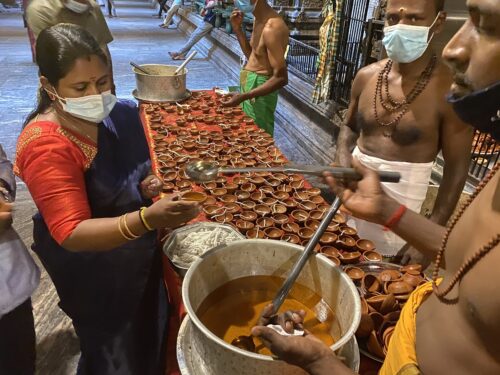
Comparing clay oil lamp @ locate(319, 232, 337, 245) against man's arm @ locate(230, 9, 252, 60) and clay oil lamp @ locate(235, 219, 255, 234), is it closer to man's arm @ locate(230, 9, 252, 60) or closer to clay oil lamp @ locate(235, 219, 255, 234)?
clay oil lamp @ locate(235, 219, 255, 234)

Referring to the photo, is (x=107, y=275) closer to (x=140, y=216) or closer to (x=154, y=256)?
(x=154, y=256)

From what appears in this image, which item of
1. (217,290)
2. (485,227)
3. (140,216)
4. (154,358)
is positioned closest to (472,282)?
(485,227)

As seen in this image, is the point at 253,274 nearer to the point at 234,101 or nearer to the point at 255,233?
the point at 255,233

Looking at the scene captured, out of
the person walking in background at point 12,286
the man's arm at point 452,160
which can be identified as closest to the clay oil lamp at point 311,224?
the man's arm at point 452,160

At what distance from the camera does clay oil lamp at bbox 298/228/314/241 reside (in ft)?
5.76

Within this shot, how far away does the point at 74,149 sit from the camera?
4.36 ft

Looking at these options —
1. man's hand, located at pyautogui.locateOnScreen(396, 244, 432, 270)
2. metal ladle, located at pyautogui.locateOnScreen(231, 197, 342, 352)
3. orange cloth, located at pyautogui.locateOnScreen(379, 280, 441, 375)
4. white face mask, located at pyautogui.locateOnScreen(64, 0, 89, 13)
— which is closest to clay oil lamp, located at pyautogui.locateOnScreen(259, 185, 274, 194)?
man's hand, located at pyautogui.locateOnScreen(396, 244, 432, 270)

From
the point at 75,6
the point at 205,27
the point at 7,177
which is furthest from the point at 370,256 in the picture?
the point at 205,27

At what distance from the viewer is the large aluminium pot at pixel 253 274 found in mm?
850

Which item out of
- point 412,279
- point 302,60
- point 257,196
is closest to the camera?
point 412,279

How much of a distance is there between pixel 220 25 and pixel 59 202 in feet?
31.4

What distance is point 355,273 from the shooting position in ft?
4.62

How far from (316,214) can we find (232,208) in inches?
17.5

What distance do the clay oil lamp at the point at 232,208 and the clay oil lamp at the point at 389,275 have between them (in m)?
0.81
